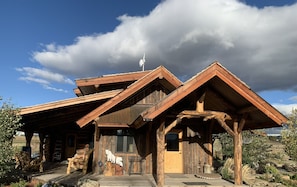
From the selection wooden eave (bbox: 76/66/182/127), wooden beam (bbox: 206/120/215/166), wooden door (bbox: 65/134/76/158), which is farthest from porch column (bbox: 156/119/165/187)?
wooden door (bbox: 65/134/76/158)

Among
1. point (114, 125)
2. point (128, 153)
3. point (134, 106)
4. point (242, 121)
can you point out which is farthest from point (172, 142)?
point (242, 121)

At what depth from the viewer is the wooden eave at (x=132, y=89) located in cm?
1116

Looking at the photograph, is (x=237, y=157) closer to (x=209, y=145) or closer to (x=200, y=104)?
(x=200, y=104)

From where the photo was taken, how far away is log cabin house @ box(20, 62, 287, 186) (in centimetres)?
998

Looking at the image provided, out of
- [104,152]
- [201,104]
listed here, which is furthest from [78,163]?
[201,104]

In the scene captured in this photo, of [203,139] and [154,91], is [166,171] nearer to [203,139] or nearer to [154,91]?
[203,139]

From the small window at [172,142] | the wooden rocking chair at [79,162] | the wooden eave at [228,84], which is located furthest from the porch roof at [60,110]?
the wooden eave at [228,84]

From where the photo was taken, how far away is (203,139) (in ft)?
42.7

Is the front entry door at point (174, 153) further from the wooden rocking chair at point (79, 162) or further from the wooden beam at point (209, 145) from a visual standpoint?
the wooden rocking chair at point (79, 162)

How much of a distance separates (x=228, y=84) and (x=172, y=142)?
447 centimetres

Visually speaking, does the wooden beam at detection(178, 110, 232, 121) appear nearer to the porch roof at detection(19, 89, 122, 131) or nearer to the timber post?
the timber post

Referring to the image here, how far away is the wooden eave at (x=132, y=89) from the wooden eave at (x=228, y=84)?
10.3ft

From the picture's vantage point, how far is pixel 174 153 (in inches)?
500

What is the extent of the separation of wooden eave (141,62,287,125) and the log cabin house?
33 millimetres
